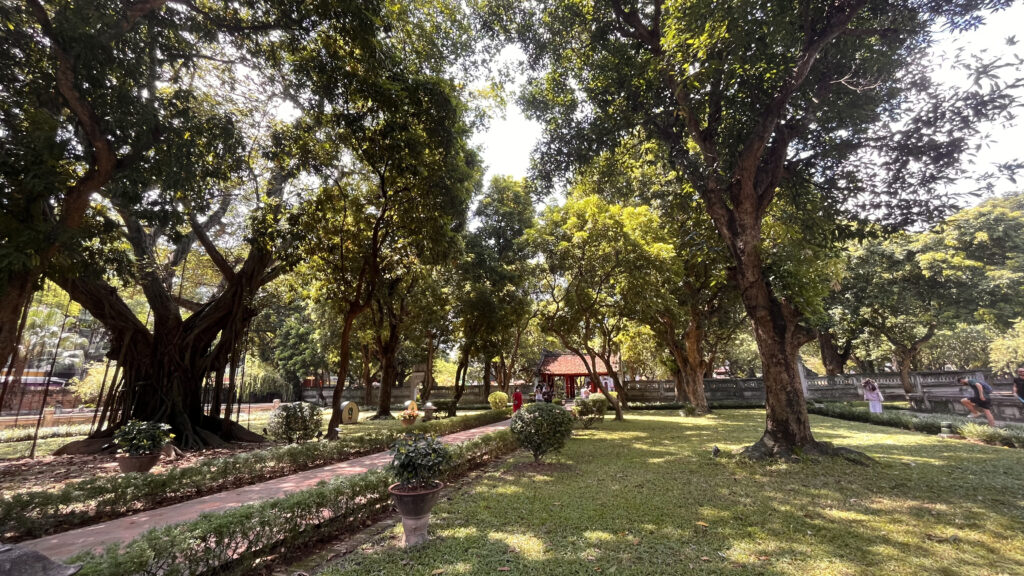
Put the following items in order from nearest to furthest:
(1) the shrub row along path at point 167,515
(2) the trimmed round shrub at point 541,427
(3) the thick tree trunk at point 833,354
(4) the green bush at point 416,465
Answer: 1. (1) the shrub row along path at point 167,515
2. (4) the green bush at point 416,465
3. (2) the trimmed round shrub at point 541,427
4. (3) the thick tree trunk at point 833,354

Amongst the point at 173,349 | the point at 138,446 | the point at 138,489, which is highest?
the point at 173,349

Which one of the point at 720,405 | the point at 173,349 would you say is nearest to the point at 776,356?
the point at 173,349

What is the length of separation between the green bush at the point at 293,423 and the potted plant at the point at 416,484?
7.29 metres

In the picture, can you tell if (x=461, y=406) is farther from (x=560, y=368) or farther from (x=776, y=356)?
A: (x=776, y=356)

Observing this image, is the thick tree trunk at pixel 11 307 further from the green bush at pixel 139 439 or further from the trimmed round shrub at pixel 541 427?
the trimmed round shrub at pixel 541 427

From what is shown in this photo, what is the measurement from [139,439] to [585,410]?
12931 mm

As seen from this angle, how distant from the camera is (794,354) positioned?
28.5 ft

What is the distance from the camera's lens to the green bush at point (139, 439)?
25.6 ft

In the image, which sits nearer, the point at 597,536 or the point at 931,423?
the point at 597,536

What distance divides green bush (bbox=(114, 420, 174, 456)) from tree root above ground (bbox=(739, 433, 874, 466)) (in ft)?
39.0

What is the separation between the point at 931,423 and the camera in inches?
482

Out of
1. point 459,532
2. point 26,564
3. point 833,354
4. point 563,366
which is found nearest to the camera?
point 26,564

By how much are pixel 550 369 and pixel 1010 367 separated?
46.8 m

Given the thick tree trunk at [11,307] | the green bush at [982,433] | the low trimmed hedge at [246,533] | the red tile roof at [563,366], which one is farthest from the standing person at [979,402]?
the thick tree trunk at [11,307]
